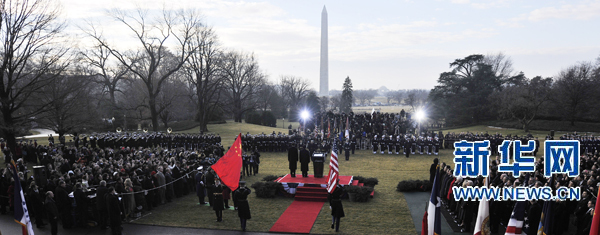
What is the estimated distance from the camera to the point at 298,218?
12617 millimetres

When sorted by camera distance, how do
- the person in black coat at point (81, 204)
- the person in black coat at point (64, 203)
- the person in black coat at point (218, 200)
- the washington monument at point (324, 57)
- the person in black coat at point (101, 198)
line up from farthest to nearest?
the washington monument at point (324, 57), the person in black coat at point (218, 200), the person in black coat at point (81, 204), the person in black coat at point (64, 203), the person in black coat at point (101, 198)

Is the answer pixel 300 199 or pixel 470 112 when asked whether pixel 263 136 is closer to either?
pixel 300 199

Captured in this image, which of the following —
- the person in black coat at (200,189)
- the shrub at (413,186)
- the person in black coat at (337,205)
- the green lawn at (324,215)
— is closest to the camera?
the person in black coat at (337,205)

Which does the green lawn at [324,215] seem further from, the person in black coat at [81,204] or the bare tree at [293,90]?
the bare tree at [293,90]

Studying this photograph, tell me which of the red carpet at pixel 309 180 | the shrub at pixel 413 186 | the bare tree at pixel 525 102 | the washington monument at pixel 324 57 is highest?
the washington monument at pixel 324 57

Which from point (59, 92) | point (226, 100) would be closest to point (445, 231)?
point (59, 92)

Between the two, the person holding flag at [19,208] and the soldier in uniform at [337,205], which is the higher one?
the person holding flag at [19,208]

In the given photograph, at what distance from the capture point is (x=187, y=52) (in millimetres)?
41469

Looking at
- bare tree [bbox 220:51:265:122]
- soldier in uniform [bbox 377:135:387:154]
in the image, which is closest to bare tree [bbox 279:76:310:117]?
bare tree [bbox 220:51:265:122]

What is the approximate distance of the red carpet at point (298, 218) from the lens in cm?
1152

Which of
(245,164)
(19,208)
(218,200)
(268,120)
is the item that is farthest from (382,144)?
(268,120)

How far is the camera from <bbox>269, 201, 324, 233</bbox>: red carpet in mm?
11516

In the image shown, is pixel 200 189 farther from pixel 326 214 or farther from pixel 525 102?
pixel 525 102

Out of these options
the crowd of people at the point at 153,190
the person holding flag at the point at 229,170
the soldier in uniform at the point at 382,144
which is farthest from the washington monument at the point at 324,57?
the person holding flag at the point at 229,170
